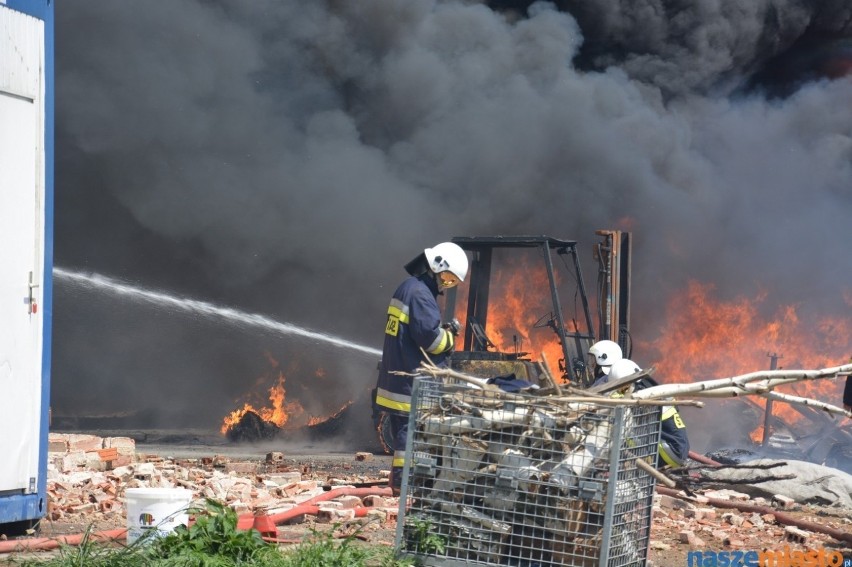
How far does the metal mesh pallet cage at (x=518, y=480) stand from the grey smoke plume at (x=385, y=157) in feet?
45.4

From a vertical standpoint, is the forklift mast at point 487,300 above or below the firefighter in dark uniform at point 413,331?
above

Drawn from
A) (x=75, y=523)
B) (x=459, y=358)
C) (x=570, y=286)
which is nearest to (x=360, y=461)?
(x=459, y=358)

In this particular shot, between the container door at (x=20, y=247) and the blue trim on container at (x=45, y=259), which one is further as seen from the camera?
the blue trim on container at (x=45, y=259)

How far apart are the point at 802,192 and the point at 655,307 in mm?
4435

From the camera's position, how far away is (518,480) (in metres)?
3.70

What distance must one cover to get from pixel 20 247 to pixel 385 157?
14183mm

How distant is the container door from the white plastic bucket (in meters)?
1.07

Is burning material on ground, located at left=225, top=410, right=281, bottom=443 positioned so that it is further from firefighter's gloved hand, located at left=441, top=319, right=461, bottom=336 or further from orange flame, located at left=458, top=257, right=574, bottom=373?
firefighter's gloved hand, located at left=441, top=319, right=461, bottom=336

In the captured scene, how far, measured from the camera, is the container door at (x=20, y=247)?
4910mm

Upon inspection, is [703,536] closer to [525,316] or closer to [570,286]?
[525,316]

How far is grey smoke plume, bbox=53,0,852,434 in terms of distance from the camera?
17.1 meters

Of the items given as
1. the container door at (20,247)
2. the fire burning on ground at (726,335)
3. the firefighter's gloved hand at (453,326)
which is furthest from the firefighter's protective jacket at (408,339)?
the fire burning on ground at (726,335)

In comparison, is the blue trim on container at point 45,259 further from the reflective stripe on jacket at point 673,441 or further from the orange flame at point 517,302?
the orange flame at point 517,302

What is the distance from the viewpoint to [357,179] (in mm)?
18469
